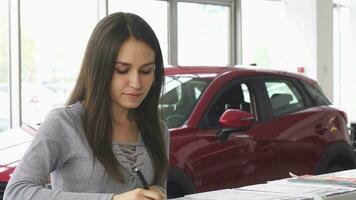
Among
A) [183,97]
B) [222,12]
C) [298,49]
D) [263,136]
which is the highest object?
[222,12]

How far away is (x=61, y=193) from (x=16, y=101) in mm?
6083

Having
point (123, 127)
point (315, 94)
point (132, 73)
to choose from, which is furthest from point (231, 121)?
point (132, 73)

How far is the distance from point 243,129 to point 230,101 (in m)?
0.30

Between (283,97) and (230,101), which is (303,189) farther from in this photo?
(283,97)

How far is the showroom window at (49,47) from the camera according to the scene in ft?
24.5

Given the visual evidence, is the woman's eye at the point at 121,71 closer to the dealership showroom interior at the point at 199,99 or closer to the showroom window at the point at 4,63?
the dealership showroom interior at the point at 199,99

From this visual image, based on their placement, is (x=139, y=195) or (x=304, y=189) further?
(x=304, y=189)

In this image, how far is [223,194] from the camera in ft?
6.18

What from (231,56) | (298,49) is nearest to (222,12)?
(231,56)

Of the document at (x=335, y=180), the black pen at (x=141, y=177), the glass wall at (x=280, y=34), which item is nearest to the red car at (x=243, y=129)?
the document at (x=335, y=180)

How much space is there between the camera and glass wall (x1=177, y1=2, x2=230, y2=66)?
9578mm

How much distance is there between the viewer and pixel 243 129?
14.7 ft

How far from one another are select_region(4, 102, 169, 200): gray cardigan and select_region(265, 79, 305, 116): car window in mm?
3401

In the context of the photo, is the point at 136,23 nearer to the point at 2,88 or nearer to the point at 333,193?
the point at 333,193
